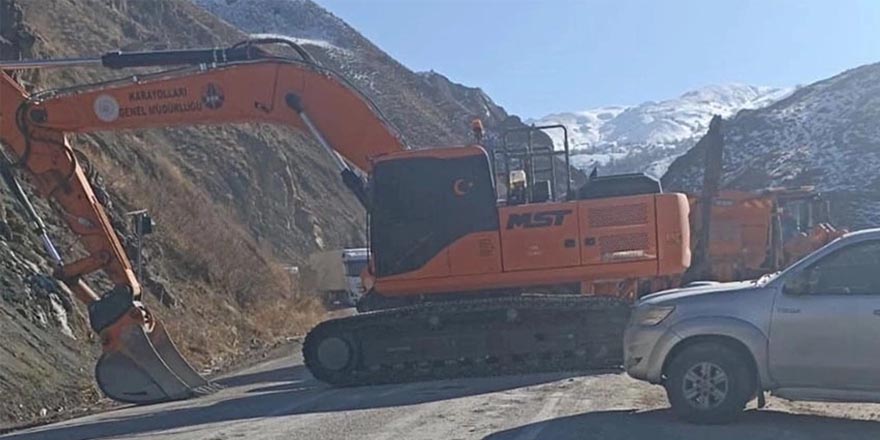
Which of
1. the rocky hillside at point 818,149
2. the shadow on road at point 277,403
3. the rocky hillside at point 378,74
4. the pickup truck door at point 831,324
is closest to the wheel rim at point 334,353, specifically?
the shadow on road at point 277,403

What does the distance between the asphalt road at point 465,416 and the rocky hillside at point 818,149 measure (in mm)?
44626

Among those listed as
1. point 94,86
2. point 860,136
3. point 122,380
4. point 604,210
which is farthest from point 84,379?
point 860,136

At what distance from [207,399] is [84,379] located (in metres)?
2.96

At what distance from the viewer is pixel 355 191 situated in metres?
18.2

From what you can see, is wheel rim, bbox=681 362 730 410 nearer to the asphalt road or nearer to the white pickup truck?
the asphalt road

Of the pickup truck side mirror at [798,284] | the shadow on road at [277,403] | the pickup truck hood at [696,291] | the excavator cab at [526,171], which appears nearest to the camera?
the pickup truck side mirror at [798,284]

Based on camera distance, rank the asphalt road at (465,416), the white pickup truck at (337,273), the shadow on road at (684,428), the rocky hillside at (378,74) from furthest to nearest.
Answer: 1. the rocky hillside at (378,74)
2. the white pickup truck at (337,273)
3. the asphalt road at (465,416)
4. the shadow on road at (684,428)

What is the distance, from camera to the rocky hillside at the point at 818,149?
2653 inches

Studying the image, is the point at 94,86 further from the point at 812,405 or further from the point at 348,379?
the point at 812,405

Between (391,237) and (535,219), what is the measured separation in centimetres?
202

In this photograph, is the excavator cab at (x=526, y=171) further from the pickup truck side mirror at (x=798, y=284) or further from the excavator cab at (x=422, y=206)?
the pickup truck side mirror at (x=798, y=284)

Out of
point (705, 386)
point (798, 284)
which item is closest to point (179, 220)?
point (705, 386)

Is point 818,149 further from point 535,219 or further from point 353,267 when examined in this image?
point 535,219

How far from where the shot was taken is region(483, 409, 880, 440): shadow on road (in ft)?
38.6
